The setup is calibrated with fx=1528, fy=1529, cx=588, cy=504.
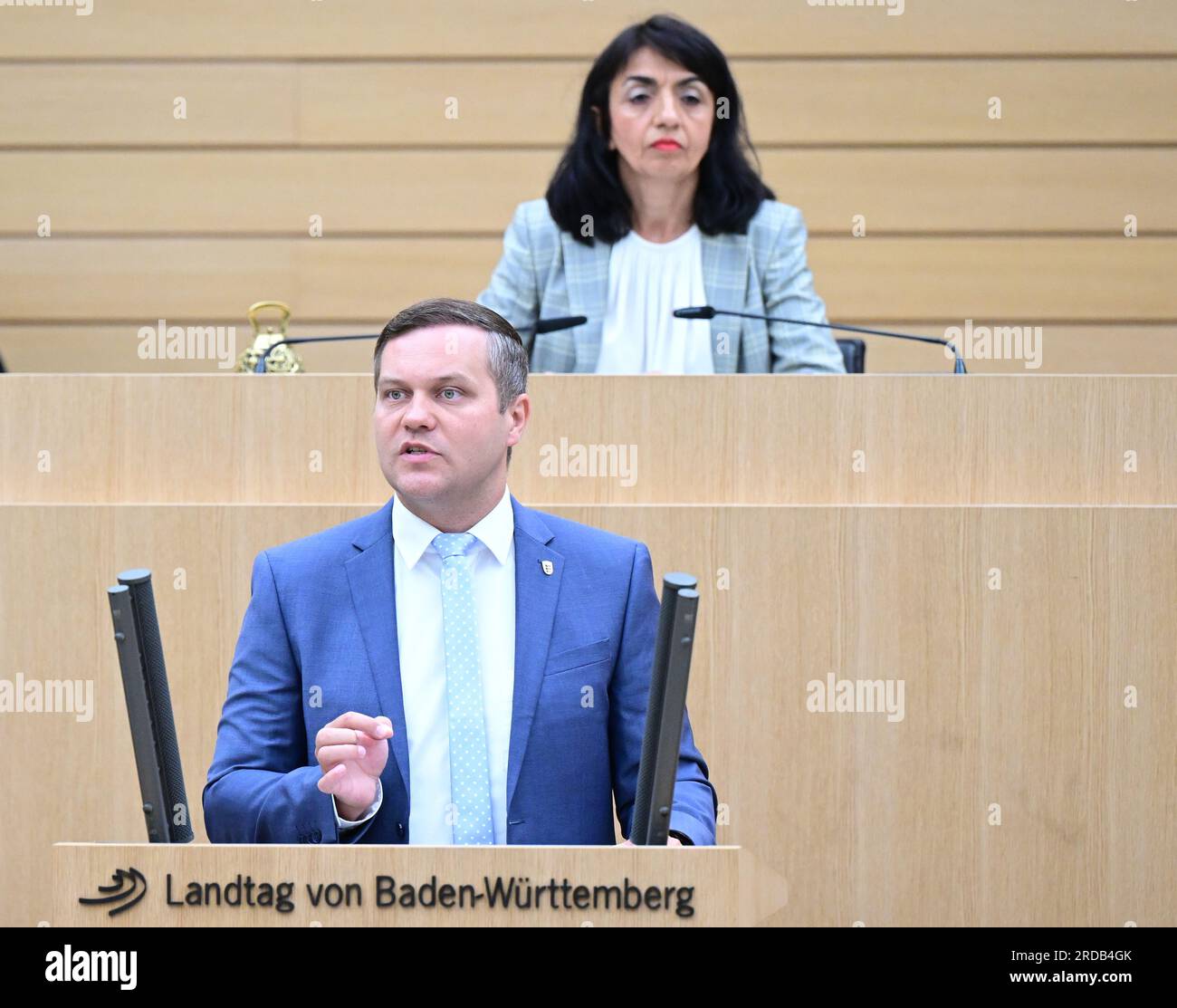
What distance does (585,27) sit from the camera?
224 inches

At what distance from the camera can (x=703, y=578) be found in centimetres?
295

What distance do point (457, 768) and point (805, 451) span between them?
4.36 feet

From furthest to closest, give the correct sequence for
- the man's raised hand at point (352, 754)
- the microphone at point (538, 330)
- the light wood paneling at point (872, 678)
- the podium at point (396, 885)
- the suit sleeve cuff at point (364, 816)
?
1. the microphone at point (538, 330)
2. the light wood paneling at point (872, 678)
3. the suit sleeve cuff at point (364, 816)
4. the man's raised hand at point (352, 754)
5. the podium at point (396, 885)

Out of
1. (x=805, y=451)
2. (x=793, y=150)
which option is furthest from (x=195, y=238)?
(x=805, y=451)

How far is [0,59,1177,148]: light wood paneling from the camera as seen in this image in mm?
5668

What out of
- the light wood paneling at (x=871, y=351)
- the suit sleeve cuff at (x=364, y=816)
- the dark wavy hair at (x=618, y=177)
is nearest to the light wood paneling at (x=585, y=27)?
the light wood paneling at (x=871, y=351)

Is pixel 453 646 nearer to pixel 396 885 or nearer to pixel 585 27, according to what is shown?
pixel 396 885

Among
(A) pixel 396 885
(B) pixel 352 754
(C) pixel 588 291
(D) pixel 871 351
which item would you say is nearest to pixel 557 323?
(C) pixel 588 291

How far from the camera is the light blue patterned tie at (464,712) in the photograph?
1959 mm

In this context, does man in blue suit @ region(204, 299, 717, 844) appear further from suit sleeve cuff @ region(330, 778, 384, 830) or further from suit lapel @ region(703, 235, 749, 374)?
suit lapel @ region(703, 235, 749, 374)

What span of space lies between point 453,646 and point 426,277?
3.91 metres

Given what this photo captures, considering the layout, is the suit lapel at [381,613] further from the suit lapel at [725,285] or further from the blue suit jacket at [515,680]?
the suit lapel at [725,285]
